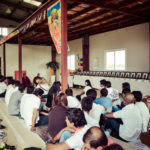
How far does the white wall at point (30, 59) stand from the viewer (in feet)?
41.0

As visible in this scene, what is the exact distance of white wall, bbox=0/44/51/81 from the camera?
1248cm

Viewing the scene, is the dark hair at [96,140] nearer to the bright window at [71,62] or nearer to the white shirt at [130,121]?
the white shirt at [130,121]

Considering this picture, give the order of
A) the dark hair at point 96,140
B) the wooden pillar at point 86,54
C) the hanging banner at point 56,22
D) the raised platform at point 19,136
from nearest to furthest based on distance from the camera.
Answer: the dark hair at point 96,140 < the raised platform at point 19,136 < the hanging banner at point 56,22 < the wooden pillar at point 86,54

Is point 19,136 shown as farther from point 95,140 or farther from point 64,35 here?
point 64,35

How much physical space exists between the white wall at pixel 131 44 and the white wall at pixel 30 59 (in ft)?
19.2

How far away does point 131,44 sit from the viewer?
776cm

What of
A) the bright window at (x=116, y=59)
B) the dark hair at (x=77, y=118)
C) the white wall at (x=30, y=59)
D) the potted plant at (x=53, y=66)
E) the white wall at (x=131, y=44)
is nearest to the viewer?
the dark hair at (x=77, y=118)

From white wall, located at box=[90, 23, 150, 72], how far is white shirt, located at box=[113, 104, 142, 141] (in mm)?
5274

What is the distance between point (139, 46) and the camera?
7.39 m

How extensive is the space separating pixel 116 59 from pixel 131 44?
3.85 feet

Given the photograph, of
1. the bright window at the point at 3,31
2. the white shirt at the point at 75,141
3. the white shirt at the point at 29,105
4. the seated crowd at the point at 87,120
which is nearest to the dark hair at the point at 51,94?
the seated crowd at the point at 87,120

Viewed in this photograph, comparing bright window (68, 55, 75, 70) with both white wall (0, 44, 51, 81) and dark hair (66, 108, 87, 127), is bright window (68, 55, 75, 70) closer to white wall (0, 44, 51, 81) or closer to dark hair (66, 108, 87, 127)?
white wall (0, 44, 51, 81)

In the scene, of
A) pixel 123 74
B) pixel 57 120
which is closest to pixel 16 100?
pixel 57 120

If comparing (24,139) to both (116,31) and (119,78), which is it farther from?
(116,31)
